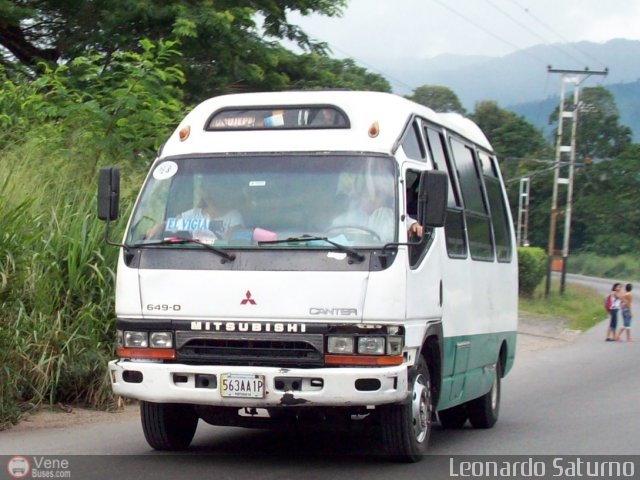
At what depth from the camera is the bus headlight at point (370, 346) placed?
7461mm

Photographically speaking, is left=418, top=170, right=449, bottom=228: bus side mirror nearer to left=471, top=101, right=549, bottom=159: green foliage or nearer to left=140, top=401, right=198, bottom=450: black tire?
left=140, top=401, right=198, bottom=450: black tire

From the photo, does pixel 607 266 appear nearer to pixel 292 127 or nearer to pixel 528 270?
pixel 528 270

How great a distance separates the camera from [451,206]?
9.45 m

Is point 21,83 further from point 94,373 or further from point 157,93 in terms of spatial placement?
point 94,373

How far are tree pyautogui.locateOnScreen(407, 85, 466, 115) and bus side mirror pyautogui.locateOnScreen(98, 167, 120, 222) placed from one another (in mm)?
85002

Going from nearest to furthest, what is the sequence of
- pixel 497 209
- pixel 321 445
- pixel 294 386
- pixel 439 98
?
1. pixel 294 386
2. pixel 321 445
3. pixel 497 209
4. pixel 439 98

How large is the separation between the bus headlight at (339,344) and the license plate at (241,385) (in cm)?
50

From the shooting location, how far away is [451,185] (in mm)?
9727

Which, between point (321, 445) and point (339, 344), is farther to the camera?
point (321, 445)

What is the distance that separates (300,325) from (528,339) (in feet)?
68.6

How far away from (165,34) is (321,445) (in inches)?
433

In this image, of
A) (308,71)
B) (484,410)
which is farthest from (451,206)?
(308,71)

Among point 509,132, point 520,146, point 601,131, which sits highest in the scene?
point 601,131

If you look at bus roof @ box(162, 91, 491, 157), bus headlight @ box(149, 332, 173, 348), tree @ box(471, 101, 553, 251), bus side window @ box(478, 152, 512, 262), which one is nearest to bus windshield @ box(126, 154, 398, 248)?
bus roof @ box(162, 91, 491, 157)
